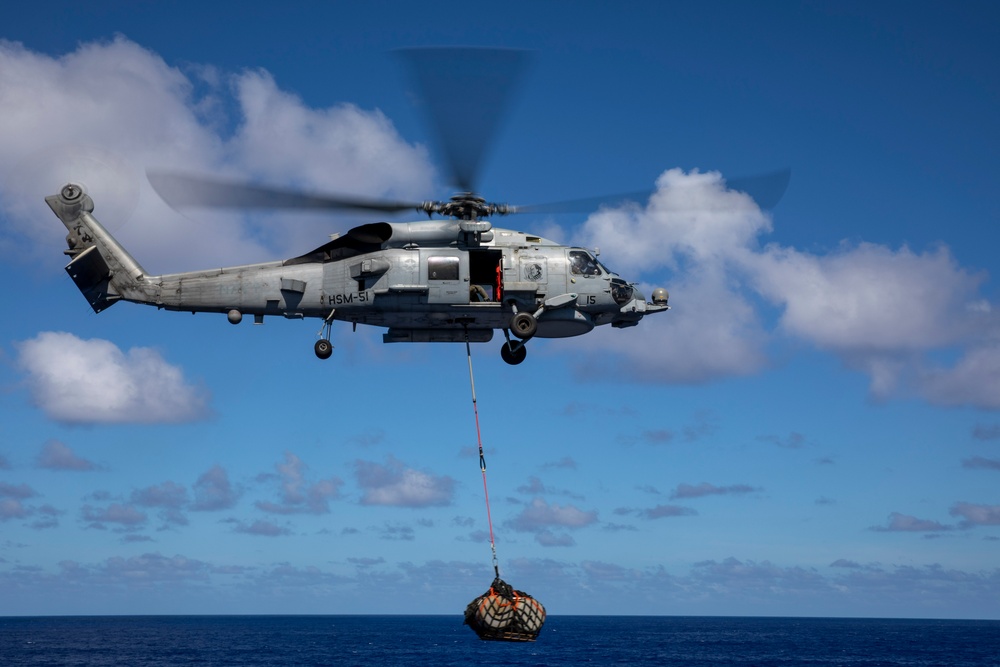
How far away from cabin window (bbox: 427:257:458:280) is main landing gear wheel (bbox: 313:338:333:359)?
310 centimetres

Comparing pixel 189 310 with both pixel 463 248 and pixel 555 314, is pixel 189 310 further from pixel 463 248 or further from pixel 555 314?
pixel 555 314

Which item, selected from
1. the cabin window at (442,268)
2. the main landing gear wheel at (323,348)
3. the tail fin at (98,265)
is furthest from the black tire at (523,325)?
the tail fin at (98,265)

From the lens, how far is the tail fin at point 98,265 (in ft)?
92.5

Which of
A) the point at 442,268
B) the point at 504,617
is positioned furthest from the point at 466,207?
the point at 504,617

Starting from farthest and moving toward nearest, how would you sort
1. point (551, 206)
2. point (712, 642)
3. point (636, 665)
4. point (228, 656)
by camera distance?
point (712, 642)
point (228, 656)
point (636, 665)
point (551, 206)

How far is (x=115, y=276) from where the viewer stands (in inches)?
1117

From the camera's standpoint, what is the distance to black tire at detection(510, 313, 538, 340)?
89.5ft

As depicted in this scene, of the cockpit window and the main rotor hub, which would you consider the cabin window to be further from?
the cockpit window

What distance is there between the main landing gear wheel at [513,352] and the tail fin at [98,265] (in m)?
9.42

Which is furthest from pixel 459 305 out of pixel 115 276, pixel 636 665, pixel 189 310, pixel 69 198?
pixel 636 665

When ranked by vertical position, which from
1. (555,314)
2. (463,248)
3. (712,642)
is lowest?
(712,642)

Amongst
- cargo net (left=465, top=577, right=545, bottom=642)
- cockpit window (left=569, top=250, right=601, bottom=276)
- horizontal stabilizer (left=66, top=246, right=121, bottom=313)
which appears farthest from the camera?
horizontal stabilizer (left=66, top=246, right=121, bottom=313)

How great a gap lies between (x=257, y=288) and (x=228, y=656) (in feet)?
408

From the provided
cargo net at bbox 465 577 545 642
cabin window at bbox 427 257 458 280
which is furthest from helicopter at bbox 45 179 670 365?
cargo net at bbox 465 577 545 642
